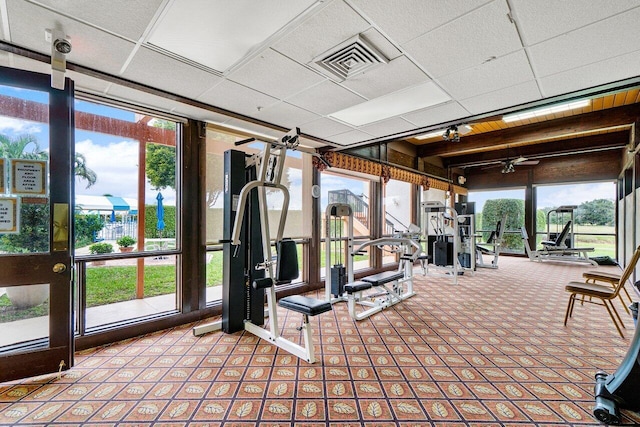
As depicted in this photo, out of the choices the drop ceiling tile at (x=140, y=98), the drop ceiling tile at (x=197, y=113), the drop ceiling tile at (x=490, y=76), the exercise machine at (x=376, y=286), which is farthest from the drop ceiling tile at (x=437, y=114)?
the drop ceiling tile at (x=140, y=98)

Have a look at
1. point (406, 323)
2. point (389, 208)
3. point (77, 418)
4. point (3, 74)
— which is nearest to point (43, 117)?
point (3, 74)

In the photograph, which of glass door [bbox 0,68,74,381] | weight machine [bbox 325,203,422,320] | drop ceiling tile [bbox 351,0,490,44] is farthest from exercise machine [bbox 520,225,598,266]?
glass door [bbox 0,68,74,381]

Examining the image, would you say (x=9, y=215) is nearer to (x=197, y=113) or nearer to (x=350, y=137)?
(x=197, y=113)

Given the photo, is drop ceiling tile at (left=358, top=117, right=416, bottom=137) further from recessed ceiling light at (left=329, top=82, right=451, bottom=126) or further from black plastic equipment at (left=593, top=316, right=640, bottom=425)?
black plastic equipment at (left=593, top=316, right=640, bottom=425)

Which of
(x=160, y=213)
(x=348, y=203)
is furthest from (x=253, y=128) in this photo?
(x=348, y=203)

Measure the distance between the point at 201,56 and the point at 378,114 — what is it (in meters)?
2.10

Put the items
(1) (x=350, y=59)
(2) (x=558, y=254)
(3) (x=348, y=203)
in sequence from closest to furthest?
(1) (x=350, y=59) < (3) (x=348, y=203) < (2) (x=558, y=254)

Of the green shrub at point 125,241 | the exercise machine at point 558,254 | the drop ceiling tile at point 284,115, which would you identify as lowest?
the exercise machine at point 558,254

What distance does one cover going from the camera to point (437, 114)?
3.55 metres

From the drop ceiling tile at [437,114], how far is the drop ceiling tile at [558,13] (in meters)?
1.25

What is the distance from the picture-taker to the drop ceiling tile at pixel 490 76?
2348 millimetres

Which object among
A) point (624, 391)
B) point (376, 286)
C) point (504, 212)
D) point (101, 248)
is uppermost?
point (504, 212)

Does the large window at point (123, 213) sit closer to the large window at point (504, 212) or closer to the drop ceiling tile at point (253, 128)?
the drop ceiling tile at point (253, 128)

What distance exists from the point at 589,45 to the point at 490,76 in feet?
2.14
